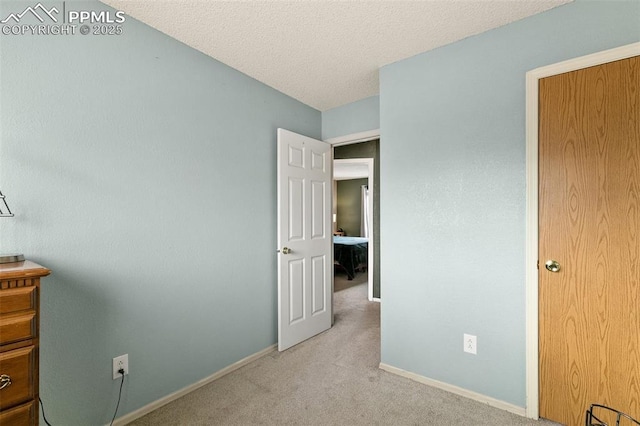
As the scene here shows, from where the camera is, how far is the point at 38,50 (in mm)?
1515

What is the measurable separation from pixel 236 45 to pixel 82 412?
2.42 m

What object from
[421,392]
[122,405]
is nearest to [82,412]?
[122,405]

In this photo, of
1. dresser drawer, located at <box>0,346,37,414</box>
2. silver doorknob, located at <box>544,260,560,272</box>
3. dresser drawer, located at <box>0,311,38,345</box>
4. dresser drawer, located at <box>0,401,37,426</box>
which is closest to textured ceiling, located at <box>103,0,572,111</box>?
silver doorknob, located at <box>544,260,560,272</box>

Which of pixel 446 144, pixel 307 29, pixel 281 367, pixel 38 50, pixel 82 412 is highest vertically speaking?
pixel 307 29

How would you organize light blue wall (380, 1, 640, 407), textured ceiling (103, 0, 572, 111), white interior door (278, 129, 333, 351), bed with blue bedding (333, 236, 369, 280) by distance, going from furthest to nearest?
bed with blue bedding (333, 236, 369, 280), white interior door (278, 129, 333, 351), light blue wall (380, 1, 640, 407), textured ceiling (103, 0, 572, 111)

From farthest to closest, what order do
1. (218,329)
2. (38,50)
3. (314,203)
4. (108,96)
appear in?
(314,203) < (218,329) < (108,96) < (38,50)

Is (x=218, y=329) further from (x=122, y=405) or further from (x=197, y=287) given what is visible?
(x=122, y=405)

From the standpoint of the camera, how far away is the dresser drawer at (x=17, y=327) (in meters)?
1.08

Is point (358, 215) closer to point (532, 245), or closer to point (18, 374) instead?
point (532, 245)

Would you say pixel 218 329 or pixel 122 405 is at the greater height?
pixel 218 329

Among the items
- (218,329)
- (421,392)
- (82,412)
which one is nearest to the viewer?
(82,412)

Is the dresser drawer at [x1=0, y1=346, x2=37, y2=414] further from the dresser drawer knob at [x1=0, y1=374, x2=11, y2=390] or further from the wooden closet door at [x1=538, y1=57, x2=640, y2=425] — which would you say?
the wooden closet door at [x1=538, y1=57, x2=640, y2=425]

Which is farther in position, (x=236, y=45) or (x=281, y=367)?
(x=281, y=367)

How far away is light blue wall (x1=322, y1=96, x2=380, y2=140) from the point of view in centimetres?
306
